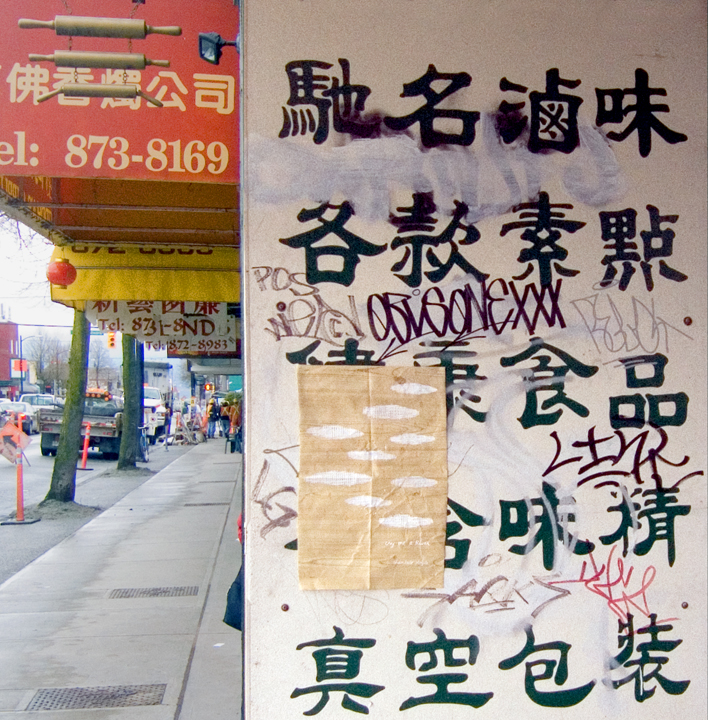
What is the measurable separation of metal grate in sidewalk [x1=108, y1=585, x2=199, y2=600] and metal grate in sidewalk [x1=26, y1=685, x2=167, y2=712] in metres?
2.34

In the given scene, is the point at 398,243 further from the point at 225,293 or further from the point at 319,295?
the point at 225,293

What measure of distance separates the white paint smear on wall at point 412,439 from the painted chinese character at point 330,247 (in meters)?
0.59

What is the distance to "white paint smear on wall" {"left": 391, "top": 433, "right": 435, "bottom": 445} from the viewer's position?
3.08 metres

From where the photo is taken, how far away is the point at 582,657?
10.4ft

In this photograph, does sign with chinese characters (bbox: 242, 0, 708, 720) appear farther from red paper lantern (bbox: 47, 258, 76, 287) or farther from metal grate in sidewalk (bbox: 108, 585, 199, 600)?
red paper lantern (bbox: 47, 258, 76, 287)

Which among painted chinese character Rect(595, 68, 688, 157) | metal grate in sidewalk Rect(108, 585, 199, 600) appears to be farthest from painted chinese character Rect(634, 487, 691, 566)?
metal grate in sidewalk Rect(108, 585, 199, 600)

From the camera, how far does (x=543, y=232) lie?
3215 mm

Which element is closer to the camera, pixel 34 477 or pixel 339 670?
pixel 339 670

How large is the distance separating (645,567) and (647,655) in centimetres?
33

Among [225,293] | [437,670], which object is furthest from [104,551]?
[437,670]

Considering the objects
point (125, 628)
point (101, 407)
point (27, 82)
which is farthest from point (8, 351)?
point (27, 82)

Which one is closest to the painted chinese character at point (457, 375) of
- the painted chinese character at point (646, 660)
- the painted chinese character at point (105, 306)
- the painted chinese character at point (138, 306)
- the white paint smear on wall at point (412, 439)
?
the white paint smear on wall at point (412, 439)

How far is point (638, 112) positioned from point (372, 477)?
174 centimetres

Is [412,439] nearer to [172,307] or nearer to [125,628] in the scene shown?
[125,628]
